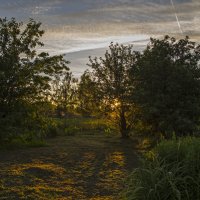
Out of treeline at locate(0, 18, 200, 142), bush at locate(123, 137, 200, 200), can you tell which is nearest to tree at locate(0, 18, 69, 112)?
treeline at locate(0, 18, 200, 142)

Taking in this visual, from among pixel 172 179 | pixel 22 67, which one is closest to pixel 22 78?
pixel 22 67

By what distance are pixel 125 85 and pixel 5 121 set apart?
11766mm

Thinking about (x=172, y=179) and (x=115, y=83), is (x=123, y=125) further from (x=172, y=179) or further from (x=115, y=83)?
(x=172, y=179)

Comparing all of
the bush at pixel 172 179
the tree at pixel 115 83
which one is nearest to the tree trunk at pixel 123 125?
the tree at pixel 115 83

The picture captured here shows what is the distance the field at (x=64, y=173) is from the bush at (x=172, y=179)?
180 centimetres

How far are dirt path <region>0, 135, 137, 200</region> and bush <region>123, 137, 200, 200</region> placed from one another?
231 centimetres

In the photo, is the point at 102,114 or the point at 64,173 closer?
the point at 64,173

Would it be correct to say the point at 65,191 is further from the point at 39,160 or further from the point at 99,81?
the point at 99,81

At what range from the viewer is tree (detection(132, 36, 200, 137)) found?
26.6 meters

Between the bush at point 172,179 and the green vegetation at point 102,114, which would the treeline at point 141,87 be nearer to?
the green vegetation at point 102,114

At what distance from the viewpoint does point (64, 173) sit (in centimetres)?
1762

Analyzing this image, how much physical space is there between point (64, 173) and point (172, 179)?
25.4 feet

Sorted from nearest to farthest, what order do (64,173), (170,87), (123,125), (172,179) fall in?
1. (172,179)
2. (64,173)
3. (170,87)
4. (123,125)

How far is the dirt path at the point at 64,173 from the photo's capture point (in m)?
13.9
